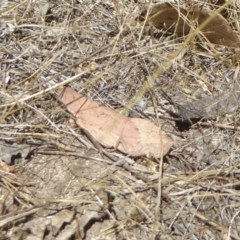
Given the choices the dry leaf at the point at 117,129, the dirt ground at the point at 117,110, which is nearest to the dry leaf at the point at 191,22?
the dirt ground at the point at 117,110

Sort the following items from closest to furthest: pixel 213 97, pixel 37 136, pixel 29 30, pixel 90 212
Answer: pixel 90 212
pixel 37 136
pixel 213 97
pixel 29 30

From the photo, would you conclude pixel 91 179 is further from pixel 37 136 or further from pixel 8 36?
pixel 8 36

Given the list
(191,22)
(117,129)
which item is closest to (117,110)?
(117,129)

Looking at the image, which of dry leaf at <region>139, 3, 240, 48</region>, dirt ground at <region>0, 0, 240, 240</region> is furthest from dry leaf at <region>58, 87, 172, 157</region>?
dry leaf at <region>139, 3, 240, 48</region>

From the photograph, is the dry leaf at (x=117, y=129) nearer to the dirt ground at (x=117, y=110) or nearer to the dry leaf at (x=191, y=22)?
the dirt ground at (x=117, y=110)

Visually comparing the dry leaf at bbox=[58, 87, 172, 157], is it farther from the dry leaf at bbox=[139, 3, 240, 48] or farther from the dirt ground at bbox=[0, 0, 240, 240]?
the dry leaf at bbox=[139, 3, 240, 48]

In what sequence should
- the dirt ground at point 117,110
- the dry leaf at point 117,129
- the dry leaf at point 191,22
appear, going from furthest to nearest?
the dry leaf at point 191,22
the dry leaf at point 117,129
the dirt ground at point 117,110

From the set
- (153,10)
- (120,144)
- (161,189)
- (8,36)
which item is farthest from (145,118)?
(8,36)

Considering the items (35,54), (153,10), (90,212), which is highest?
(153,10)
